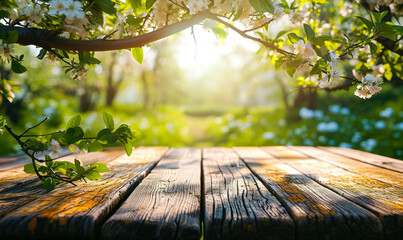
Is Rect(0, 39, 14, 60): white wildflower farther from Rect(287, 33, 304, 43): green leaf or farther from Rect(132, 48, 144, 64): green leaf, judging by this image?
Rect(287, 33, 304, 43): green leaf

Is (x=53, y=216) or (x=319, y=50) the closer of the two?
(x=53, y=216)

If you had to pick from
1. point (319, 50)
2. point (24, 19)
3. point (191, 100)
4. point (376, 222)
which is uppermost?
point (191, 100)

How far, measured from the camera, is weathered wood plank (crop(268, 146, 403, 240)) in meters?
0.91

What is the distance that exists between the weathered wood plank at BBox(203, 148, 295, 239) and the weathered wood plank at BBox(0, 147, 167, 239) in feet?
1.12

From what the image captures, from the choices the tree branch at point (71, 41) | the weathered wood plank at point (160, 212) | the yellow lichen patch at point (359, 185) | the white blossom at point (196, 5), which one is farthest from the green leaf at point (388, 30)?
the weathered wood plank at point (160, 212)

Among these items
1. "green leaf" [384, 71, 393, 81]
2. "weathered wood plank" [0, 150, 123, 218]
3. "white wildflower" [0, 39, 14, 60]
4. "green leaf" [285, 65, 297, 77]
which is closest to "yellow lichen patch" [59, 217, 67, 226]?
"weathered wood plank" [0, 150, 123, 218]

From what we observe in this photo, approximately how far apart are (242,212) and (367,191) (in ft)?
2.09

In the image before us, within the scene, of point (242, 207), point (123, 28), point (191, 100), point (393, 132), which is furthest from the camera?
point (191, 100)

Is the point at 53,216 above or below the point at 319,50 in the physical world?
below

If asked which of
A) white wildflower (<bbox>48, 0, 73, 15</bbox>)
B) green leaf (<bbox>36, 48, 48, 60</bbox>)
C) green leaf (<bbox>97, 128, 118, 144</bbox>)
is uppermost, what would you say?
white wildflower (<bbox>48, 0, 73, 15</bbox>)

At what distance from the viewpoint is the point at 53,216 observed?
0.89m

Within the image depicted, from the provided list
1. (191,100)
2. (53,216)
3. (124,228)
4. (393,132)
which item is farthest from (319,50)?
(191,100)

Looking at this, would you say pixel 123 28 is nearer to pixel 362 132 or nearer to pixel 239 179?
pixel 239 179

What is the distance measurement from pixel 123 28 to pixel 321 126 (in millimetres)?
5280
